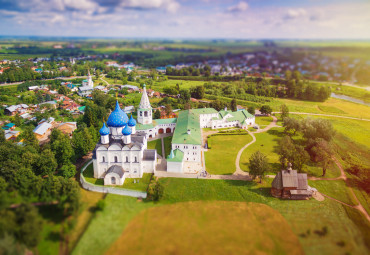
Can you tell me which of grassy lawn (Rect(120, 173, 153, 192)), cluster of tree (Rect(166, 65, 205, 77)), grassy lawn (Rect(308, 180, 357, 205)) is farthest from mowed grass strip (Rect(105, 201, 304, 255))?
cluster of tree (Rect(166, 65, 205, 77))

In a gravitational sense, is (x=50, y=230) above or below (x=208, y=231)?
above

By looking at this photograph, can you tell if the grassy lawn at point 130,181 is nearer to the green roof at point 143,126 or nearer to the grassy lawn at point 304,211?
the grassy lawn at point 304,211

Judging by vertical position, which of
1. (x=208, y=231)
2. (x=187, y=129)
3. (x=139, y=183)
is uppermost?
(x=187, y=129)

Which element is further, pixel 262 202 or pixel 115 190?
pixel 115 190

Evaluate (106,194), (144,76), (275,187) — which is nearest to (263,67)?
(144,76)

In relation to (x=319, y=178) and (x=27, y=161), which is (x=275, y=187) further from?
(x=27, y=161)

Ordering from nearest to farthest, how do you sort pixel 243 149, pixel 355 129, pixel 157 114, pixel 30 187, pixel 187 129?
pixel 30 187, pixel 187 129, pixel 243 149, pixel 355 129, pixel 157 114

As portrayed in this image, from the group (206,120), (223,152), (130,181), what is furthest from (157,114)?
(130,181)

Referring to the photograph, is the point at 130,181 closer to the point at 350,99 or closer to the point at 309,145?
the point at 309,145
